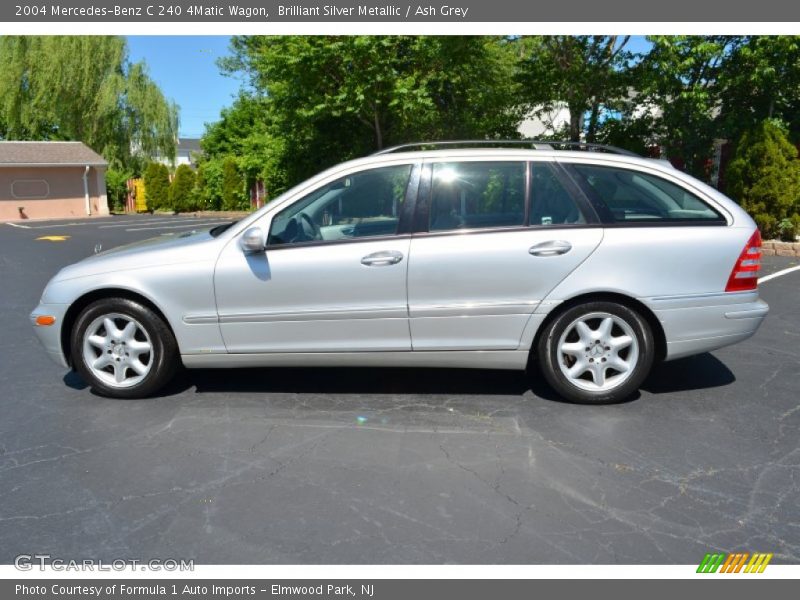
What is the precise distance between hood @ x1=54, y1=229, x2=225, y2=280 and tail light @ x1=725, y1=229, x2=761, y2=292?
11.2 ft

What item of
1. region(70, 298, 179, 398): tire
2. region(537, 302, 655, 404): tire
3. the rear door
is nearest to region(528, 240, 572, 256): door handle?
the rear door

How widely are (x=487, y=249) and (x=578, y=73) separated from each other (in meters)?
10.8

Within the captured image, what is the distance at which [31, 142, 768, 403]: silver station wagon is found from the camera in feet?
14.2

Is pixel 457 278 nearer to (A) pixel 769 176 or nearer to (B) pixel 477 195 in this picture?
(B) pixel 477 195

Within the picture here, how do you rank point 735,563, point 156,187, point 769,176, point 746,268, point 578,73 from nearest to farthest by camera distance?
point 735,563 → point 746,268 → point 769,176 → point 578,73 → point 156,187

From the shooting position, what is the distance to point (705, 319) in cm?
442

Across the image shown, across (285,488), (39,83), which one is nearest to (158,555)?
(285,488)

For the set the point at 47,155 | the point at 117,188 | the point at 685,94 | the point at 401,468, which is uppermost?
the point at 47,155

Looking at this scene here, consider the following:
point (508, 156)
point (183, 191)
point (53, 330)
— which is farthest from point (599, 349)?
point (183, 191)

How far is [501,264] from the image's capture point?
4.31 m

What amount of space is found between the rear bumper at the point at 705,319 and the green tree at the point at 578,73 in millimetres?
10417

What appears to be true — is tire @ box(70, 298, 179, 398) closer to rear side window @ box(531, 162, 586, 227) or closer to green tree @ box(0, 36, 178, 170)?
rear side window @ box(531, 162, 586, 227)

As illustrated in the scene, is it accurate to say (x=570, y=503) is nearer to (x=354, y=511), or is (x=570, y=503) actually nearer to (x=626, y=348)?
(x=354, y=511)

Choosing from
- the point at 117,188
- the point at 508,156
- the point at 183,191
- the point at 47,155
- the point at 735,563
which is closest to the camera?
the point at 735,563
